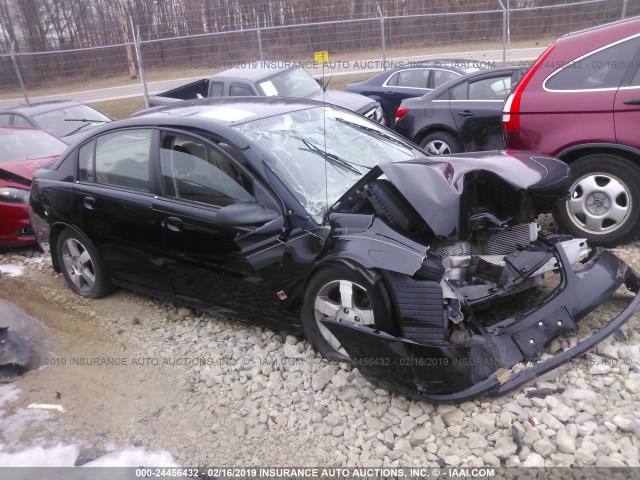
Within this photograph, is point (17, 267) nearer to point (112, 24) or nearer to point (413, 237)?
point (413, 237)

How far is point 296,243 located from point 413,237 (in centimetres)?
70

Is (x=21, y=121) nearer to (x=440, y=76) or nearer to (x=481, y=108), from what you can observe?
(x=440, y=76)

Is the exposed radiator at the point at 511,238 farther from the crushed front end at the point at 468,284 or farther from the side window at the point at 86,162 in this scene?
the side window at the point at 86,162

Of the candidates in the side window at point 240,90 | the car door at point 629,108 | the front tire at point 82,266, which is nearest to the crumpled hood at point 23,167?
the front tire at point 82,266

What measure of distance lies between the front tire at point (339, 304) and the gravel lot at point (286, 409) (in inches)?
7.4

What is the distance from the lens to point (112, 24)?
77.9ft

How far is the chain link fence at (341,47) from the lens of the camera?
14703 mm

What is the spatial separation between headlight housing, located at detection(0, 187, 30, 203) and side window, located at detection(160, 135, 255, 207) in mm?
3159

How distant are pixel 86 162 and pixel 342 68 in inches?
504

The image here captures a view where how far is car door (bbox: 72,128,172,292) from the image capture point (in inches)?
161

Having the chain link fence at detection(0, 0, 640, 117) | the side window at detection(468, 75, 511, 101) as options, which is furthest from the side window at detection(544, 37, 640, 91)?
the chain link fence at detection(0, 0, 640, 117)

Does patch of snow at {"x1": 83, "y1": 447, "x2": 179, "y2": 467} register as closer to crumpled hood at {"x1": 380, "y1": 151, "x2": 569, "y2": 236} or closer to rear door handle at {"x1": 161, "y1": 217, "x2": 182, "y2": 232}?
rear door handle at {"x1": 161, "y1": 217, "x2": 182, "y2": 232}

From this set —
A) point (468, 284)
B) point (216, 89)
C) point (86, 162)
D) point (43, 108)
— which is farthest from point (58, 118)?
point (468, 284)

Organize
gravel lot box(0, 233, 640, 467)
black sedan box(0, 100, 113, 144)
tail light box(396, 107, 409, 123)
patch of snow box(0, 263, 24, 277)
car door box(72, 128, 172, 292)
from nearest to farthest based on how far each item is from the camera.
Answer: gravel lot box(0, 233, 640, 467)
car door box(72, 128, 172, 292)
patch of snow box(0, 263, 24, 277)
tail light box(396, 107, 409, 123)
black sedan box(0, 100, 113, 144)
